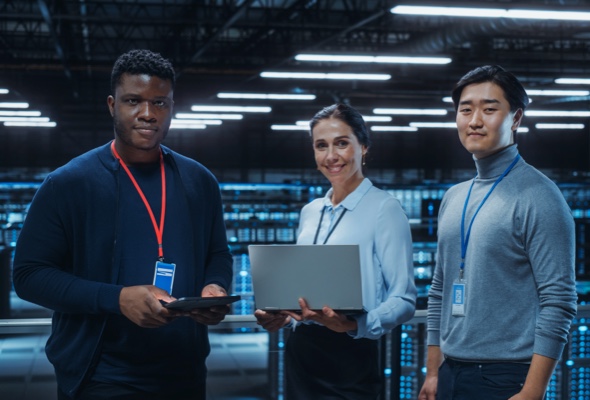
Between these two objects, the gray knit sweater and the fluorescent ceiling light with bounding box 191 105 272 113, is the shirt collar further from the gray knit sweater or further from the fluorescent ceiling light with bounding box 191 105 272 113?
the fluorescent ceiling light with bounding box 191 105 272 113

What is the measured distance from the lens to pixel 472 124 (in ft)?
5.82

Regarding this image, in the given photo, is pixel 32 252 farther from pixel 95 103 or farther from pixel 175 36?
pixel 95 103

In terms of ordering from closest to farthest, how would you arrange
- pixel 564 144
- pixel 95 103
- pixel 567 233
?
pixel 567 233, pixel 95 103, pixel 564 144

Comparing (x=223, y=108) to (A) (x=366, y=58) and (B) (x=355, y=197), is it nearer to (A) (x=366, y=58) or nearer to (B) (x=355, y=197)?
(A) (x=366, y=58)

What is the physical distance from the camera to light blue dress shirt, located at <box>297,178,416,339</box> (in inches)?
75.4

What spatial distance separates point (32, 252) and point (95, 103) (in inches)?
671

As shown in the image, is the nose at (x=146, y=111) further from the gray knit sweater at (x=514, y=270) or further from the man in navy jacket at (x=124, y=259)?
the gray knit sweater at (x=514, y=270)

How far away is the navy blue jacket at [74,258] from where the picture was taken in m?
1.63

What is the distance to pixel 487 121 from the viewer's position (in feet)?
5.78

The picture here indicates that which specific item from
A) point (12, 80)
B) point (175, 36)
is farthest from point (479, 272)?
point (12, 80)

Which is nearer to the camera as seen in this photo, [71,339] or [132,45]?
[71,339]

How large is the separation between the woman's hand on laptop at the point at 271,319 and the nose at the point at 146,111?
60 cm

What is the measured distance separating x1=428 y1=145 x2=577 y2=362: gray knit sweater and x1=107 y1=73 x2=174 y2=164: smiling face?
82 cm

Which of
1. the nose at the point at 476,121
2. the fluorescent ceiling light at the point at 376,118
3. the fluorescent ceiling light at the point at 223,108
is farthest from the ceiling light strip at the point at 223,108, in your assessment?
the nose at the point at 476,121
